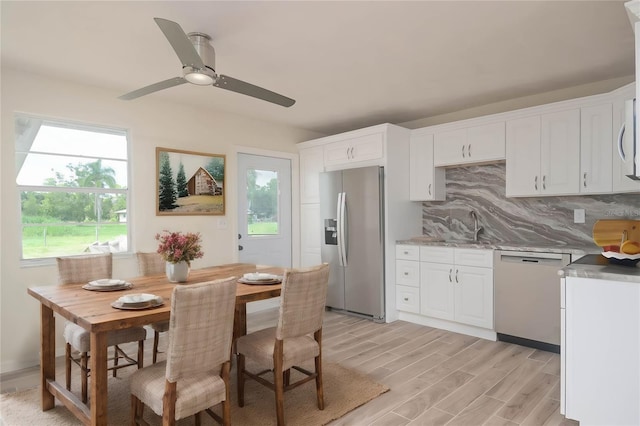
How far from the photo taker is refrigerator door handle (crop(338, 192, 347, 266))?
15.2 ft

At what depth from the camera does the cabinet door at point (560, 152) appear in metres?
3.51

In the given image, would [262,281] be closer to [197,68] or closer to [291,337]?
[291,337]

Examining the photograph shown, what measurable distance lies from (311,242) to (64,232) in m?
2.85

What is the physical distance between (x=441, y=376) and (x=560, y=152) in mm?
2380

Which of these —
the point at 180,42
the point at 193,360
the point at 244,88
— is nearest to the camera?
the point at 193,360

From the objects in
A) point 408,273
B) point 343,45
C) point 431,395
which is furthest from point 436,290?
point 343,45

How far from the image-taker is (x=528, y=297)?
3479 millimetres

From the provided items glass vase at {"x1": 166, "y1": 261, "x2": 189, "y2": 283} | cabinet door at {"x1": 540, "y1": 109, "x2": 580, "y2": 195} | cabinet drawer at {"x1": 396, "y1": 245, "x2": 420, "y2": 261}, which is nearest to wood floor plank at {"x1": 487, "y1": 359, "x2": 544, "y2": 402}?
cabinet drawer at {"x1": 396, "y1": 245, "x2": 420, "y2": 261}

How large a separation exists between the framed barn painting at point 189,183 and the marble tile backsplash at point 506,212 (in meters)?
2.66

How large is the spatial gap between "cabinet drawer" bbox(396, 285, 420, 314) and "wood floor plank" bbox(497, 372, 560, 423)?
1.51 meters

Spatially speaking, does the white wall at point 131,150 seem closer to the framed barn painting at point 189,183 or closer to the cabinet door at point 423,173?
the framed barn painting at point 189,183

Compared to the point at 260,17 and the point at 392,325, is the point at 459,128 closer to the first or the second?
the point at 392,325

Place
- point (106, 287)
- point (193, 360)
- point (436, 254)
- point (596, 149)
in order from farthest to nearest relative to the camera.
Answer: point (436, 254) → point (596, 149) → point (106, 287) → point (193, 360)

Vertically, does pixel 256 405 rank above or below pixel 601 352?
below
